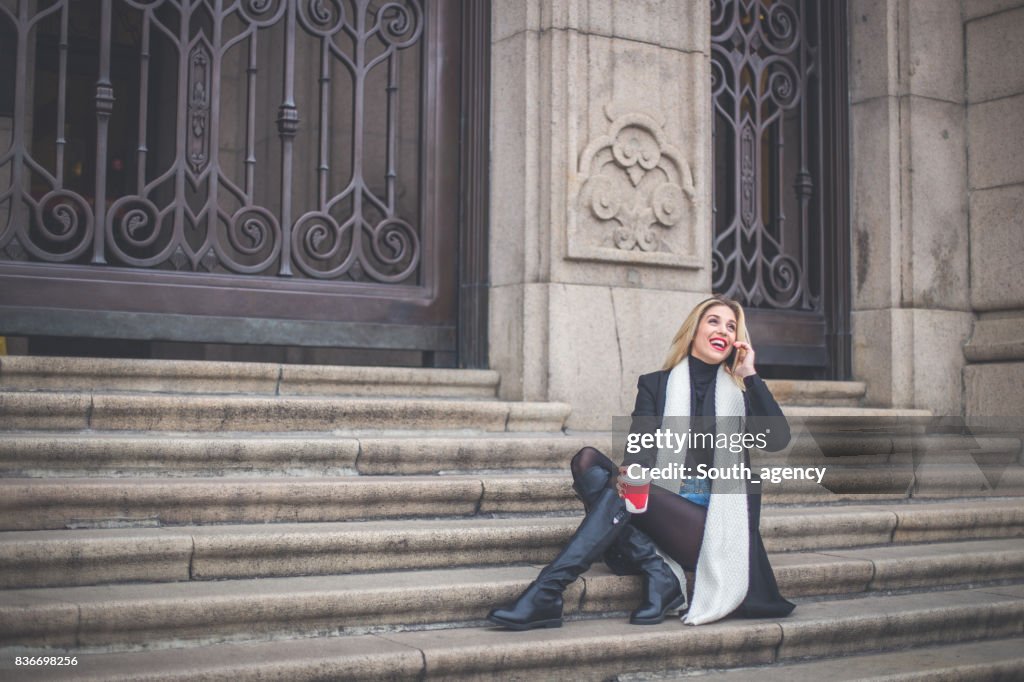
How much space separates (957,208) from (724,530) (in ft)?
16.1

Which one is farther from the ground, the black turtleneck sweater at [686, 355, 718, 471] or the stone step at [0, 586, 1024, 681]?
the black turtleneck sweater at [686, 355, 718, 471]

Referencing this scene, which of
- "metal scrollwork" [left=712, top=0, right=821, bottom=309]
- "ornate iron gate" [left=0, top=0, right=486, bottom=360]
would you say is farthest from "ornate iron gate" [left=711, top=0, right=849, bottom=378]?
"ornate iron gate" [left=0, top=0, right=486, bottom=360]

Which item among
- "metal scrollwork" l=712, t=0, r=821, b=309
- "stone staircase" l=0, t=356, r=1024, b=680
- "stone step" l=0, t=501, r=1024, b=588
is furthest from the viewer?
"metal scrollwork" l=712, t=0, r=821, b=309

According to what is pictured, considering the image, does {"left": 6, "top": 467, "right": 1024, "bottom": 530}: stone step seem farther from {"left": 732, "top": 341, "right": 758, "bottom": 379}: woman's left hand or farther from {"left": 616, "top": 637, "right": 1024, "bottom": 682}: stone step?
{"left": 616, "top": 637, "right": 1024, "bottom": 682}: stone step

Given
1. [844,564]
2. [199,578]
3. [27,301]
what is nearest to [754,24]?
[844,564]

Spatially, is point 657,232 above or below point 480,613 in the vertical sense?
above

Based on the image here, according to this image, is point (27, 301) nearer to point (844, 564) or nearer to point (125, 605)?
point (125, 605)

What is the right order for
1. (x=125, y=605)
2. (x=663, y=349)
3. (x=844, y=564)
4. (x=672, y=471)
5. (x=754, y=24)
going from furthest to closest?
(x=754, y=24) < (x=663, y=349) < (x=844, y=564) < (x=672, y=471) < (x=125, y=605)

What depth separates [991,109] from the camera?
9109mm

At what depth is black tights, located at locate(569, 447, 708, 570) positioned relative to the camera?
5430 millimetres

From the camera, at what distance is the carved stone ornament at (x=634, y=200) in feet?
24.5

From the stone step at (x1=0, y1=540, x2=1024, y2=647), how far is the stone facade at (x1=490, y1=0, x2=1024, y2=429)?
195cm

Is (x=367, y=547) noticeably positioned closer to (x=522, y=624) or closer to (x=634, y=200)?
(x=522, y=624)

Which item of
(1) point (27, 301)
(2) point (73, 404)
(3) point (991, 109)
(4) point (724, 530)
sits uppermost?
(3) point (991, 109)
